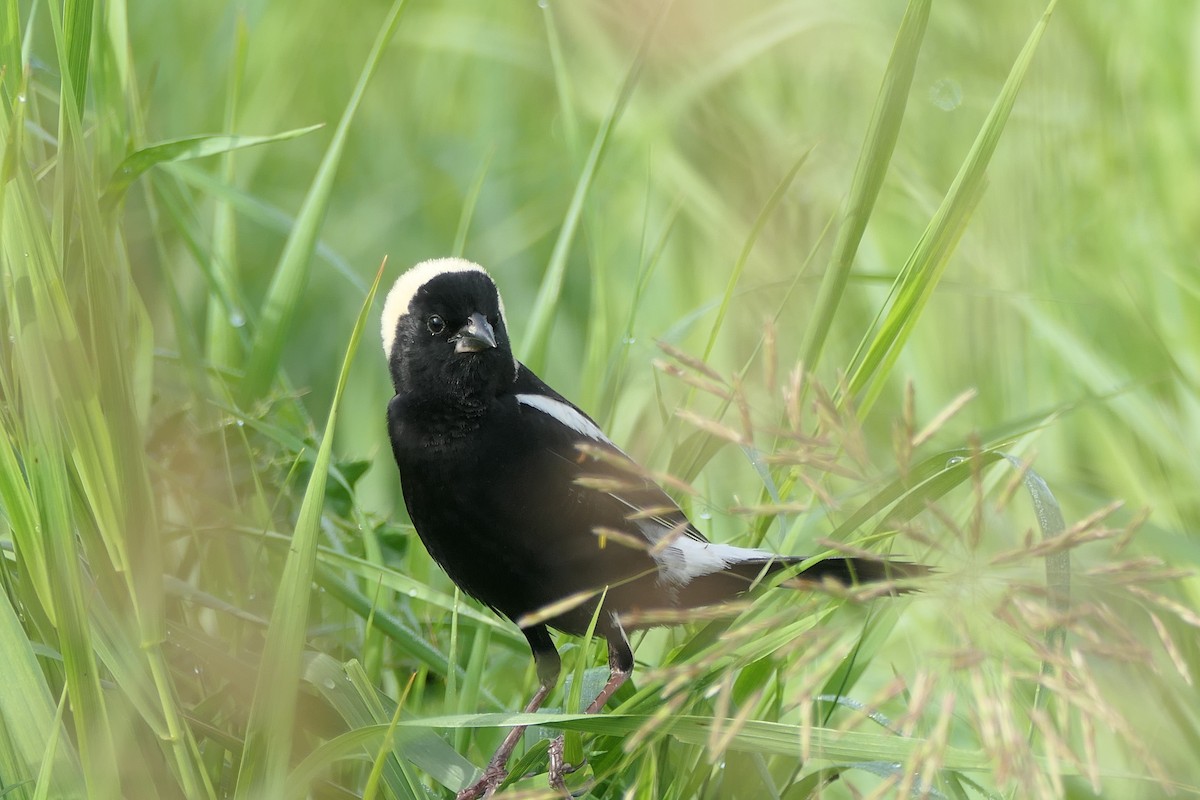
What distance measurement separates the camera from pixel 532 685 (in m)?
2.13

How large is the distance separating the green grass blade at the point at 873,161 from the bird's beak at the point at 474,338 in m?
0.72

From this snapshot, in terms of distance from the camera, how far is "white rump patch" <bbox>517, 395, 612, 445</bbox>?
2117 mm

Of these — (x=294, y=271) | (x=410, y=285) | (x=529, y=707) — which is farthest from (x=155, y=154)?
(x=529, y=707)

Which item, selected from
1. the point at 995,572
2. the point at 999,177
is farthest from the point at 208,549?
the point at 999,177

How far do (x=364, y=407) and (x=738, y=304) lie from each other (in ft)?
3.66

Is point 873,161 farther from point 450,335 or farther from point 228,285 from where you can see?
point 228,285

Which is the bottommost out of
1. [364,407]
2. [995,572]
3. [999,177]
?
[364,407]

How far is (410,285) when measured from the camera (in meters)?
2.38

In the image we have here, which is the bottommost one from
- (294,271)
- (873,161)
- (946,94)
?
(294,271)

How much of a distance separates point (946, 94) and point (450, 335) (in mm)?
1781

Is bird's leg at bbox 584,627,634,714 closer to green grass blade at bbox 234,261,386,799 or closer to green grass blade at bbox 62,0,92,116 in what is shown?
green grass blade at bbox 234,261,386,799

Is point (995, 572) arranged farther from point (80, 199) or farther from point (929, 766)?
point (80, 199)

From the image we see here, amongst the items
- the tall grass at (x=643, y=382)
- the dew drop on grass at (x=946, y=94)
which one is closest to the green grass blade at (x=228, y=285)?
the tall grass at (x=643, y=382)

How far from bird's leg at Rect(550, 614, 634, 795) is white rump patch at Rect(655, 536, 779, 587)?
0.59ft
